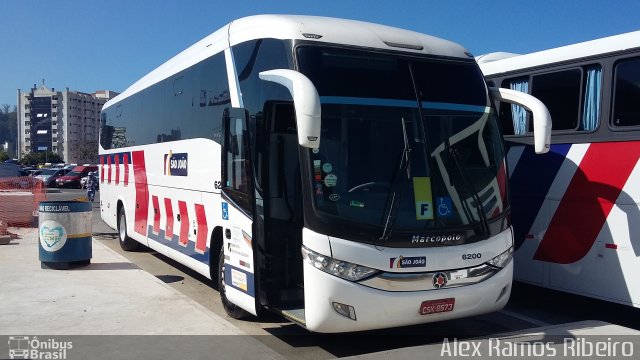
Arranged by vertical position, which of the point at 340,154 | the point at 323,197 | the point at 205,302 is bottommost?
the point at 205,302

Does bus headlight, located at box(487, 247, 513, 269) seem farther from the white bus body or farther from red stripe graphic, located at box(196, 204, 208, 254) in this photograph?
red stripe graphic, located at box(196, 204, 208, 254)

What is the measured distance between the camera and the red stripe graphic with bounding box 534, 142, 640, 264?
704cm

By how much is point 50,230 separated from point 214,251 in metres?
3.70

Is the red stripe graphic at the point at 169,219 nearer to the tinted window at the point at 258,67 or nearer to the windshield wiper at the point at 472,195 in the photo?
the tinted window at the point at 258,67

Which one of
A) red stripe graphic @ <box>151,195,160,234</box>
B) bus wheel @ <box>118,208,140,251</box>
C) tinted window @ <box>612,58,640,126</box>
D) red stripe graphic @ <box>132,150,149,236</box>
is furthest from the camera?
bus wheel @ <box>118,208,140,251</box>

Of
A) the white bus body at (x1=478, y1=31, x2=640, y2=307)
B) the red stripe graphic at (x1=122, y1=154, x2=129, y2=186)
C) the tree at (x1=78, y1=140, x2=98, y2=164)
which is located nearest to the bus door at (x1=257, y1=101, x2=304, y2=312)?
the white bus body at (x1=478, y1=31, x2=640, y2=307)

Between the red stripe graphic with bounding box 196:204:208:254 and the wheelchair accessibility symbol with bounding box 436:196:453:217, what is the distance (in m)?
3.60

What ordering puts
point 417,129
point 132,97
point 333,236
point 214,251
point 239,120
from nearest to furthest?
point 333,236
point 417,129
point 239,120
point 214,251
point 132,97

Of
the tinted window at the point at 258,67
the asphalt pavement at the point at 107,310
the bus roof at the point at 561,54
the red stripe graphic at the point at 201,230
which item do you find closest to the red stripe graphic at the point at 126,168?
the asphalt pavement at the point at 107,310

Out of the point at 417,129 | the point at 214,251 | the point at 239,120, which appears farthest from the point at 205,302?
the point at 417,129

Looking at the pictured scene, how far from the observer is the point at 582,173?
750cm

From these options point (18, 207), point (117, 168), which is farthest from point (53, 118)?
point (117, 168)

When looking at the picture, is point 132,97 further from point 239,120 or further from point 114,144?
point 239,120

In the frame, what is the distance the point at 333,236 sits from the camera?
5.46 m
